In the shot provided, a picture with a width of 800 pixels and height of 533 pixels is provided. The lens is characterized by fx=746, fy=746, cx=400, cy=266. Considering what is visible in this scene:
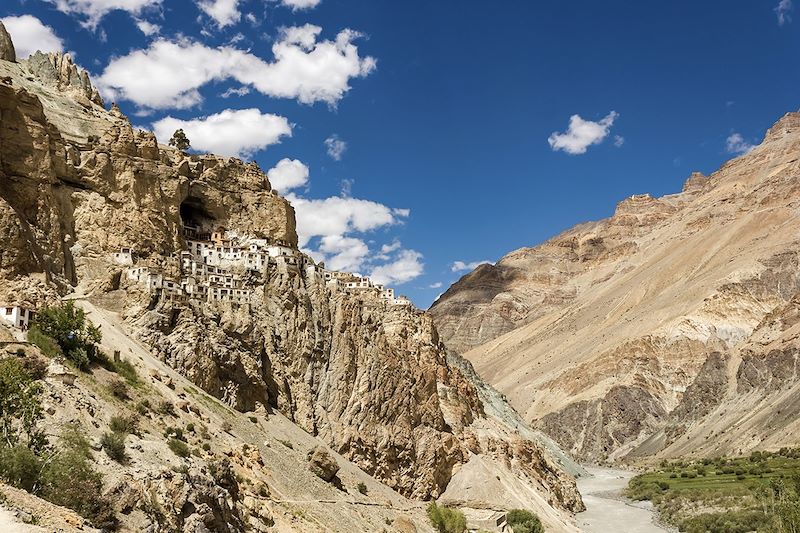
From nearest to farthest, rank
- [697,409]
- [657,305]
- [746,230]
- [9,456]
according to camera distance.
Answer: [9,456]
[697,409]
[657,305]
[746,230]

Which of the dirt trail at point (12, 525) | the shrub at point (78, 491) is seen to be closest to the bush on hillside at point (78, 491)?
the shrub at point (78, 491)

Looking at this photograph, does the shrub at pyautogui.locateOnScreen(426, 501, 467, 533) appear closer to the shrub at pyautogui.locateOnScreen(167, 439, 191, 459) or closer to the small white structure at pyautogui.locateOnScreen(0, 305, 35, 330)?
the shrub at pyautogui.locateOnScreen(167, 439, 191, 459)

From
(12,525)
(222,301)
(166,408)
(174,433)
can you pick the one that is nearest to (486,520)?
(222,301)

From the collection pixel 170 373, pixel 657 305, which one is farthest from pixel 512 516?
pixel 657 305

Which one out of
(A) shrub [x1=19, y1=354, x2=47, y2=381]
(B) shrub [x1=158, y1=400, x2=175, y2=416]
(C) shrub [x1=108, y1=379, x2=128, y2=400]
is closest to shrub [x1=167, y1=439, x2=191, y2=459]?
(C) shrub [x1=108, y1=379, x2=128, y2=400]

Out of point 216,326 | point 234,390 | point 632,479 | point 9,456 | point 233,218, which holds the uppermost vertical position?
point 233,218

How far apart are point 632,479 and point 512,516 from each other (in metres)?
55.9

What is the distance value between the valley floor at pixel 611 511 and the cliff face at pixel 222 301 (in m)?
7.53

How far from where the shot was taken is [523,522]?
50.3 metres

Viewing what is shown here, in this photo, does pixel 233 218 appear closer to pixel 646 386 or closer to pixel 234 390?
pixel 234 390

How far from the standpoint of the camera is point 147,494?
21734 millimetres

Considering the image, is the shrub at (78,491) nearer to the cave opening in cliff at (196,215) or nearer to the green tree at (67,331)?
the green tree at (67,331)

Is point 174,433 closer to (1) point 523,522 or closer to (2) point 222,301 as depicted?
(2) point 222,301

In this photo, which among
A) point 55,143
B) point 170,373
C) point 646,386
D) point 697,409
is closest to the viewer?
point 170,373
